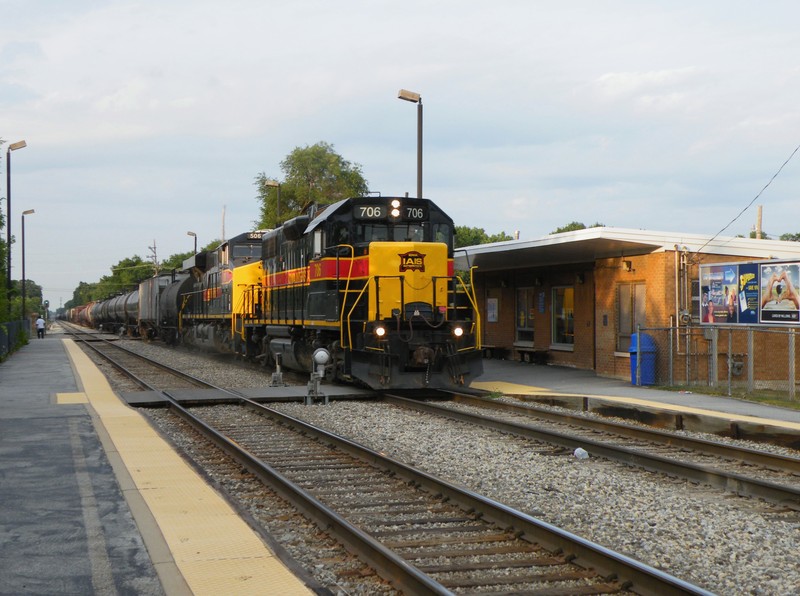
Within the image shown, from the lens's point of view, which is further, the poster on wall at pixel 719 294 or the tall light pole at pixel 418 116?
the tall light pole at pixel 418 116

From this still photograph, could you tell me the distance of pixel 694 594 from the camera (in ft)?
14.5

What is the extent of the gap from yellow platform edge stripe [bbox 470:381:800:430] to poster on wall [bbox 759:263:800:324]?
11.4ft

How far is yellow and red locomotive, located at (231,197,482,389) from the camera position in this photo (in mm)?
14703

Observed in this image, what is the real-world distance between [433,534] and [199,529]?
1.70 metres

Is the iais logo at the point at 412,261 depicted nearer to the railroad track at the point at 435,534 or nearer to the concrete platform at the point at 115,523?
the concrete platform at the point at 115,523

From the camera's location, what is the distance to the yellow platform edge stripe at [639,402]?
1167 centimetres

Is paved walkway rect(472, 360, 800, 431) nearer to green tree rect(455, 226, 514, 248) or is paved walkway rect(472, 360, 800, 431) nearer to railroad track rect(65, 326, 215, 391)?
railroad track rect(65, 326, 215, 391)

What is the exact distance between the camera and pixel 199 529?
6016 millimetres

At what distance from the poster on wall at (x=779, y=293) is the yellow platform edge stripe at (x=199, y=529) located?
1148 centimetres

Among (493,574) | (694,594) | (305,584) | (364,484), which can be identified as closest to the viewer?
(694,594)

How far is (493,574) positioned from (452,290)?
10548 mm

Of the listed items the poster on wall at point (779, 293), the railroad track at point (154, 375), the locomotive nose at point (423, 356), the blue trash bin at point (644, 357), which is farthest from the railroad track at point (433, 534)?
the poster on wall at point (779, 293)

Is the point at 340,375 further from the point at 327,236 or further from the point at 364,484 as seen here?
the point at 364,484

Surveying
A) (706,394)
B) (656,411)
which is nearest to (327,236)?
(656,411)
